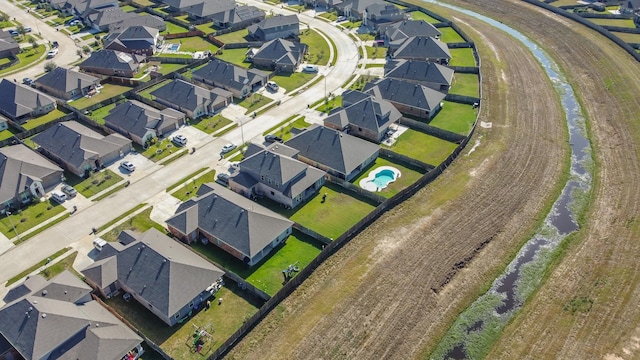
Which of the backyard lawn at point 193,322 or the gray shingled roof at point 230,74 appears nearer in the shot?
the backyard lawn at point 193,322

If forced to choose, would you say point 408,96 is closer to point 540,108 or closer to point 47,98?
point 540,108

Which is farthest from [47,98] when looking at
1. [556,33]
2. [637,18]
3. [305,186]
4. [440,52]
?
[637,18]

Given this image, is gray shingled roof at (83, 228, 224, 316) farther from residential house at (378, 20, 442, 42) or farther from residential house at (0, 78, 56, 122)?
residential house at (378, 20, 442, 42)

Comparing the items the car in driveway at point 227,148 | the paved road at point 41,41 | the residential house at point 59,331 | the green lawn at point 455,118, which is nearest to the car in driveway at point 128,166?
the car in driveway at point 227,148

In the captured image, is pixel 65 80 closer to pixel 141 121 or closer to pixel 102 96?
pixel 102 96

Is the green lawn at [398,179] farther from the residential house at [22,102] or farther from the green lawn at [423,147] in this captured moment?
the residential house at [22,102]
